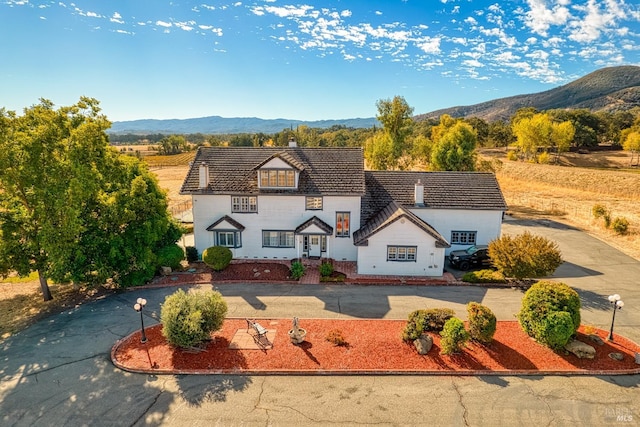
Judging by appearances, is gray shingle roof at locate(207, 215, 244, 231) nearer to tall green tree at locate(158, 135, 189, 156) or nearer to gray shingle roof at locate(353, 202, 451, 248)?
gray shingle roof at locate(353, 202, 451, 248)

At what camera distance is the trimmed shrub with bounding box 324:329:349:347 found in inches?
693

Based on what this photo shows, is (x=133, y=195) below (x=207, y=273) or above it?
above

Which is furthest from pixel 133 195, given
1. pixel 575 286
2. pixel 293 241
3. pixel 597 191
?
pixel 597 191

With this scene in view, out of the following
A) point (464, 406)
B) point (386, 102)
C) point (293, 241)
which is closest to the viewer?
point (464, 406)

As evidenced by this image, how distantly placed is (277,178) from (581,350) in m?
20.9

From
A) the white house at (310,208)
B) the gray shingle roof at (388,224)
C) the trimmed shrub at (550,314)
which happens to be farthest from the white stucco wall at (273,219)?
the trimmed shrub at (550,314)

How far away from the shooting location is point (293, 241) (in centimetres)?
2916

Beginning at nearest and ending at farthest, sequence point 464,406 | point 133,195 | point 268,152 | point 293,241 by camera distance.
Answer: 1. point 464,406
2. point 133,195
3. point 293,241
4. point 268,152

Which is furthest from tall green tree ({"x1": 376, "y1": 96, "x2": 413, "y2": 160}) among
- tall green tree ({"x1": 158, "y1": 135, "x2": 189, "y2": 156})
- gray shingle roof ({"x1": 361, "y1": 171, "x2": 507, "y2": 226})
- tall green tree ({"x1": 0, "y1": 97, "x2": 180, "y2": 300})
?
tall green tree ({"x1": 158, "y1": 135, "x2": 189, "y2": 156})

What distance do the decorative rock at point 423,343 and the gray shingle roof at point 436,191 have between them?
12696mm

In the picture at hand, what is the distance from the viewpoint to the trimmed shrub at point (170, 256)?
86.8 feet

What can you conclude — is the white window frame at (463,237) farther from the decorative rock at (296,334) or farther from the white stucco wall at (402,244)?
the decorative rock at (296,334)

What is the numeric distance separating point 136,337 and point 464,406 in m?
15.2

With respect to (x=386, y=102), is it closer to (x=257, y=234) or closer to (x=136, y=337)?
(x=257, y=234)
